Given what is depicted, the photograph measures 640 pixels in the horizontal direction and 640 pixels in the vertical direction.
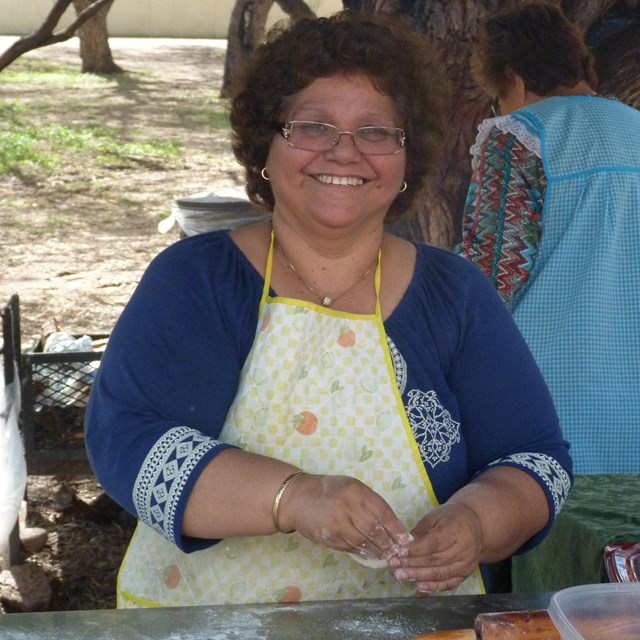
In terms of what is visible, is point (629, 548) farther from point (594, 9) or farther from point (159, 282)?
point (594, 9)

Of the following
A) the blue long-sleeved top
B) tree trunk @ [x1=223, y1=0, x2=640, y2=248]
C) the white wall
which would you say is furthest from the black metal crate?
the white wall

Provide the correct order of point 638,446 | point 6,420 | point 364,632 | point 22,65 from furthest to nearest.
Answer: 1. point 22,65
2. point 6,420
3. point 638,446
4. point 364,632

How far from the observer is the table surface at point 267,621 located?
4.94 ft

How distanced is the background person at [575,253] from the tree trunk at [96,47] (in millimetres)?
13382

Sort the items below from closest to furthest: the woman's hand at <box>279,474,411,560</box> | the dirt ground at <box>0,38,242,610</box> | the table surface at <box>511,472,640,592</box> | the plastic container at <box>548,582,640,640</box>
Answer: the plastic container at <box>548,582,640,640</box> → the woman's hand at <box>279,474,411,560</box> → the table surface at <box>511,472,640,592</box> → the dirt ground at <box>0,38,242,610</box>

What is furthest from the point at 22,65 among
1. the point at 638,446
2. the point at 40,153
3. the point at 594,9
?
the point at 638,446

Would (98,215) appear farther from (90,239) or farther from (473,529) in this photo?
(473,529)

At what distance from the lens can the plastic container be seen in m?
1.42

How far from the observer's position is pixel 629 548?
217cm

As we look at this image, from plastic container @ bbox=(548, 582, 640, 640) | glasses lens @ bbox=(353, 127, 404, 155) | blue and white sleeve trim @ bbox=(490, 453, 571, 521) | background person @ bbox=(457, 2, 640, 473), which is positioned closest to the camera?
plastic container @ bbox=(548, 582, 640, 640)

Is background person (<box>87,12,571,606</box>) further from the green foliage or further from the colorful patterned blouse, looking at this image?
the green foliage

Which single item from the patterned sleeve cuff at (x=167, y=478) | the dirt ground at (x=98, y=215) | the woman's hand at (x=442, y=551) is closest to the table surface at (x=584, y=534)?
the woman's hand at (x=442, y=551)

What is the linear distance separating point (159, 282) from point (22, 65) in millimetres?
15916

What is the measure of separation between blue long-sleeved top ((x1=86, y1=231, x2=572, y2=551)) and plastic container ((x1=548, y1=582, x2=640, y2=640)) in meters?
0.42
